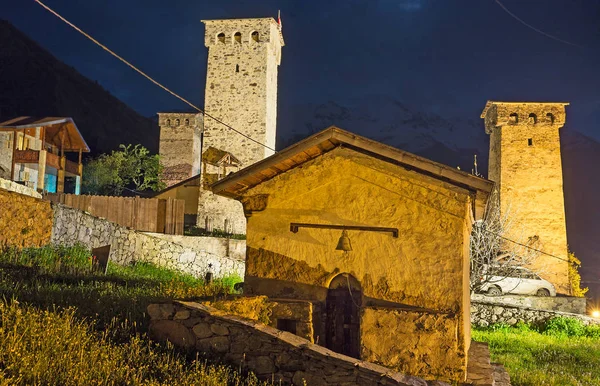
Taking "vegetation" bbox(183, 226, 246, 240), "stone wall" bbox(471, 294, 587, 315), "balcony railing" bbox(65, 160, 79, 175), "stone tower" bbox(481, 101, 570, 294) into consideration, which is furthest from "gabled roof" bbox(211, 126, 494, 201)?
"balcony railing" bbox(65, 160, 79, 175)

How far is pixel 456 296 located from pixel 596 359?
657cm

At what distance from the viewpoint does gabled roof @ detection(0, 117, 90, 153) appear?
27703 millimetres

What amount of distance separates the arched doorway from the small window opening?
0.68 m

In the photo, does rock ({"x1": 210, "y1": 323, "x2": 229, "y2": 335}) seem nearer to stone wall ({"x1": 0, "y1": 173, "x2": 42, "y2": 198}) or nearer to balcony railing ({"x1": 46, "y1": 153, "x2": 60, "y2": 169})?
stone wall ({"x1": 0, "y1": 173, "x2": 42, "y2": 198})

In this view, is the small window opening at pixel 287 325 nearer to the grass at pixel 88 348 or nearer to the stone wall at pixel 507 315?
the grass at pixel 88 348

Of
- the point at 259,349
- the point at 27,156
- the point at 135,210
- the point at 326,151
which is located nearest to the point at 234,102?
the point at 135,210

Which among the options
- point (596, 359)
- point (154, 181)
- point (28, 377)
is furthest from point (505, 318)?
point (154, 181)

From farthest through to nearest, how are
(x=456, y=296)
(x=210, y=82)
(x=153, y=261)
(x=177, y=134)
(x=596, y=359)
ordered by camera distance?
(x=177, y=134)
(x=210, y=82)
(x=153, y=261)
(x=596, y=359)
(x=456, y=296)

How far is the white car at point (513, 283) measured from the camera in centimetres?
2088

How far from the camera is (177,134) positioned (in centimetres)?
4938

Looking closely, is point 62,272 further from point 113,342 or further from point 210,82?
point 210,82

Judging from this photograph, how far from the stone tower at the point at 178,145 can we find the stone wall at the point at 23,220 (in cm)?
3306

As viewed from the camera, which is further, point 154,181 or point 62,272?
point 154,181

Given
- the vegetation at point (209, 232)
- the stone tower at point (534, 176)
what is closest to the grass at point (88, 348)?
the vegetation at point (209, 232)
